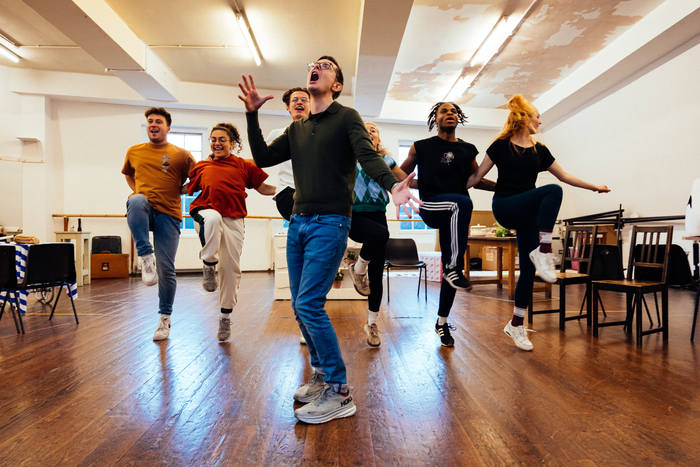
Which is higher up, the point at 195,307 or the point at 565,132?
the point at 565,132

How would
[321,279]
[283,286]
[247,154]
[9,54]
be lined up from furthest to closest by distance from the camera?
1. [247,154]
2. [9,54]
3. [283,286]
4. [321,279]

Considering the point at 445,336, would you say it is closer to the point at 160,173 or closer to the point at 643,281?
the point at 643,281

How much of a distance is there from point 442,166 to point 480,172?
0.96 feet

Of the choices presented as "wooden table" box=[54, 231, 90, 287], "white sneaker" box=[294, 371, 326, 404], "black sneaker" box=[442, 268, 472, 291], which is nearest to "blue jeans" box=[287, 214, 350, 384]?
"white sneaker" box=[294, 371, 326, 404]

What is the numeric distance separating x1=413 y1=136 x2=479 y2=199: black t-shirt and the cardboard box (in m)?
6.71

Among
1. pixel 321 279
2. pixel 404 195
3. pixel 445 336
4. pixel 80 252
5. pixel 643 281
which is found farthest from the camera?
pixel 80 252

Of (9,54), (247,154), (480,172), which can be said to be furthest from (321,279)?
(9,54)

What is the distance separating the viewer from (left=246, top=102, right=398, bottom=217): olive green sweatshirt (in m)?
1.50

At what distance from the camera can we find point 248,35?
19.0 ft

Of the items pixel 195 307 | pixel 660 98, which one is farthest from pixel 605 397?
pixel 660 98

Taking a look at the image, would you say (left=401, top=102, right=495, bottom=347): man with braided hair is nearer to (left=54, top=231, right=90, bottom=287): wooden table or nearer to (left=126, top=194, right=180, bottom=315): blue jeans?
(left=126, top=194, right=180, bottom=315): blue jeans

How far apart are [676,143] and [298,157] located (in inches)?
268

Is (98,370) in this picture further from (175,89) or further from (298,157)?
(175,89)

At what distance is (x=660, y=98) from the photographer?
19.6 ft
